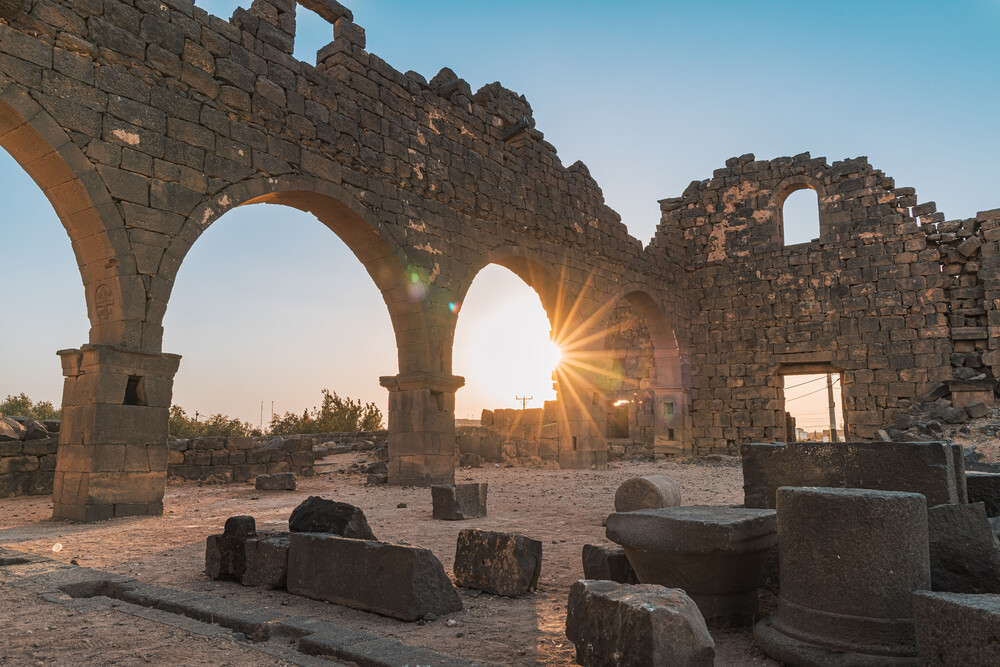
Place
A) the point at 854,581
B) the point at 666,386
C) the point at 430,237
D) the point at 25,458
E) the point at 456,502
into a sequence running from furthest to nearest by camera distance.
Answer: the point at 666,386
the point at 430,237
the point at 25,458
the point at 456,502
the point at 854,581

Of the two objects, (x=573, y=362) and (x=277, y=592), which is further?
(x=573, y=362)

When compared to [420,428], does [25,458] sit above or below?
below

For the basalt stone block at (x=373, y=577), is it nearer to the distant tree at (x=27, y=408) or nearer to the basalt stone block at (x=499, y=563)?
the basalt stone block at (x=499, y=563)

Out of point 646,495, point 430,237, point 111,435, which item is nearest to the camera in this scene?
point 646,495

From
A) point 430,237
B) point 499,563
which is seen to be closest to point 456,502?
point 499,563

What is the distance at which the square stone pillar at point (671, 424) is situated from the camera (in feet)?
55.6

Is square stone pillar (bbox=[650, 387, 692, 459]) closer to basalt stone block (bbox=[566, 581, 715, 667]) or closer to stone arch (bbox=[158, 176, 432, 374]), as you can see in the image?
stone arch (bbox=[158, 176, 432, 374])

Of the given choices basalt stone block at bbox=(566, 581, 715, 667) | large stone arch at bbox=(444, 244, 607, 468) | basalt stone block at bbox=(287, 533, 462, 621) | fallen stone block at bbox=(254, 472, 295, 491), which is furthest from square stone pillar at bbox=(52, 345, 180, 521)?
large stone arch at bbox=(444, 244, 607, 468)

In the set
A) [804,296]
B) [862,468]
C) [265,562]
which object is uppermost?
[804,296]

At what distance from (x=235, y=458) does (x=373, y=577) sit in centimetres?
900

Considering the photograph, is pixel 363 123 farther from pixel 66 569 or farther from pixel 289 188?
pixel 66 569

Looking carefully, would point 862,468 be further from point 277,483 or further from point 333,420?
point 333,420

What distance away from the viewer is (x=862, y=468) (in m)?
3.84

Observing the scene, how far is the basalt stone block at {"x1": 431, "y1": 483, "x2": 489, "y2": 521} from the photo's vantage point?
690cm
